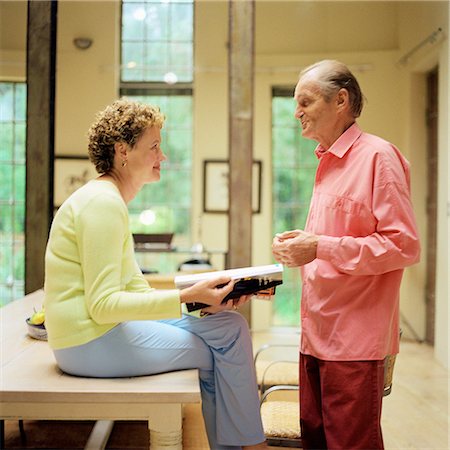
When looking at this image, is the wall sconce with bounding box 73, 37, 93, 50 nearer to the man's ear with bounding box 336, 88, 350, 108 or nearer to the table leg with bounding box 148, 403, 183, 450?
the man's ear with bounding box 336, 88, 350, 108

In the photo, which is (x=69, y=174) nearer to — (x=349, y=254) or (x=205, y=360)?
(x=205, y=360)

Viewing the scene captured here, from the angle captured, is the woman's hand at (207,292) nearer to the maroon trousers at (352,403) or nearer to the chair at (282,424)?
the maroon trousers at (352,403)

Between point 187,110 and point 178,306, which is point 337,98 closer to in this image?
point 178,306

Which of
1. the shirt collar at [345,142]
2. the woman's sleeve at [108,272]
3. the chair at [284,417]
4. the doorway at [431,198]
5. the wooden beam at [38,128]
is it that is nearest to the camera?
the woman's sleeve at [108,272]

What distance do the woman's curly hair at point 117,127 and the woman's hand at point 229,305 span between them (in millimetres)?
541

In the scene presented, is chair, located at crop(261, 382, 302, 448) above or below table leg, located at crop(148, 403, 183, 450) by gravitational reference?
below

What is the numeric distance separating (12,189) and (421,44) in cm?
496

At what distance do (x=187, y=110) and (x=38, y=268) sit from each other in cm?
466

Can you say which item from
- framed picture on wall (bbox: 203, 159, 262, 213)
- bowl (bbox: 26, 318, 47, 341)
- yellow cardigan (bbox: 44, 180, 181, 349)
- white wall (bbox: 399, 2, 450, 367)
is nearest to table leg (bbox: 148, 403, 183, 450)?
yellow cardigan (bbox: 44, 180, 181, 349)

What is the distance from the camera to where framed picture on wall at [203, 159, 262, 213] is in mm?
7488

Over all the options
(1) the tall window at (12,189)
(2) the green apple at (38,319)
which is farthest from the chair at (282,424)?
(1) the tall window at (12,189)

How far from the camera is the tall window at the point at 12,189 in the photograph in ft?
25.2

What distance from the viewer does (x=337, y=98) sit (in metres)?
2.02

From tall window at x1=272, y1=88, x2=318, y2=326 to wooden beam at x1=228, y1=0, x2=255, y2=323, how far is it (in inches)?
173
